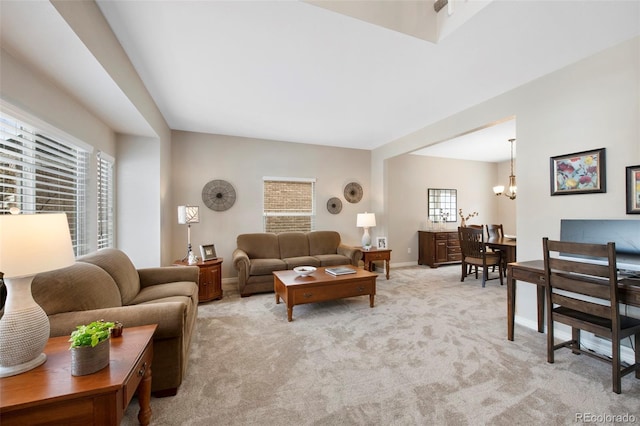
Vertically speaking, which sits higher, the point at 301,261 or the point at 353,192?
the point at 353,192

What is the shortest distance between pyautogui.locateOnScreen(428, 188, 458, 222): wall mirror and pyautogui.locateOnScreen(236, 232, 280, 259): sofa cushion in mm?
3964

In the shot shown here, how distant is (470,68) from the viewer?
2.66 m

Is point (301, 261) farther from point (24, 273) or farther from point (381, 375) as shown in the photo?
point (24, 273)

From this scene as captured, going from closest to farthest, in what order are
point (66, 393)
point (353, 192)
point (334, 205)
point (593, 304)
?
point (66, 393) < point (593, 304) < point (334, 205) < point (353, 192)

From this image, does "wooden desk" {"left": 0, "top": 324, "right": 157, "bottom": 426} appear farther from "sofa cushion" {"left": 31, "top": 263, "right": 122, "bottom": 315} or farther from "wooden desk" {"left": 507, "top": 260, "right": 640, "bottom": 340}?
"wooden desk" {"left": 507, "top": 260, "right": 640, "bottom": 340}

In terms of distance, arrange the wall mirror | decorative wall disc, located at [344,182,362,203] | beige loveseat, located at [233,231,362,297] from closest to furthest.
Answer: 1. beige loveseat, located at [233,231,362,297]
2. decorative wall disc, located at [344,182,362,203]
3. the wall mirror

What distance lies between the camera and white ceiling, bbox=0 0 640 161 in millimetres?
1864

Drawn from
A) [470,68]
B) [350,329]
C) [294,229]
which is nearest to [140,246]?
[294,229]

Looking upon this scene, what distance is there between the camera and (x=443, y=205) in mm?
6766

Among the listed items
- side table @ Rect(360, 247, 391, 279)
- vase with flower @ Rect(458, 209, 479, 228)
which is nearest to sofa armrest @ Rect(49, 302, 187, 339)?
side table @ Rect(360, 247, 391, 279)

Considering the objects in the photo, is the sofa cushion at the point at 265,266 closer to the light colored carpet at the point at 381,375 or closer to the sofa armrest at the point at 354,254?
the light colored carpet at the point at 381,375

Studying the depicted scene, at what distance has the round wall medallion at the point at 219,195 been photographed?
4.76m

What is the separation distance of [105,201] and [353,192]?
425 centimetres

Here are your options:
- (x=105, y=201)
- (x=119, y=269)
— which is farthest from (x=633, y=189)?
(x=105, y=201)
